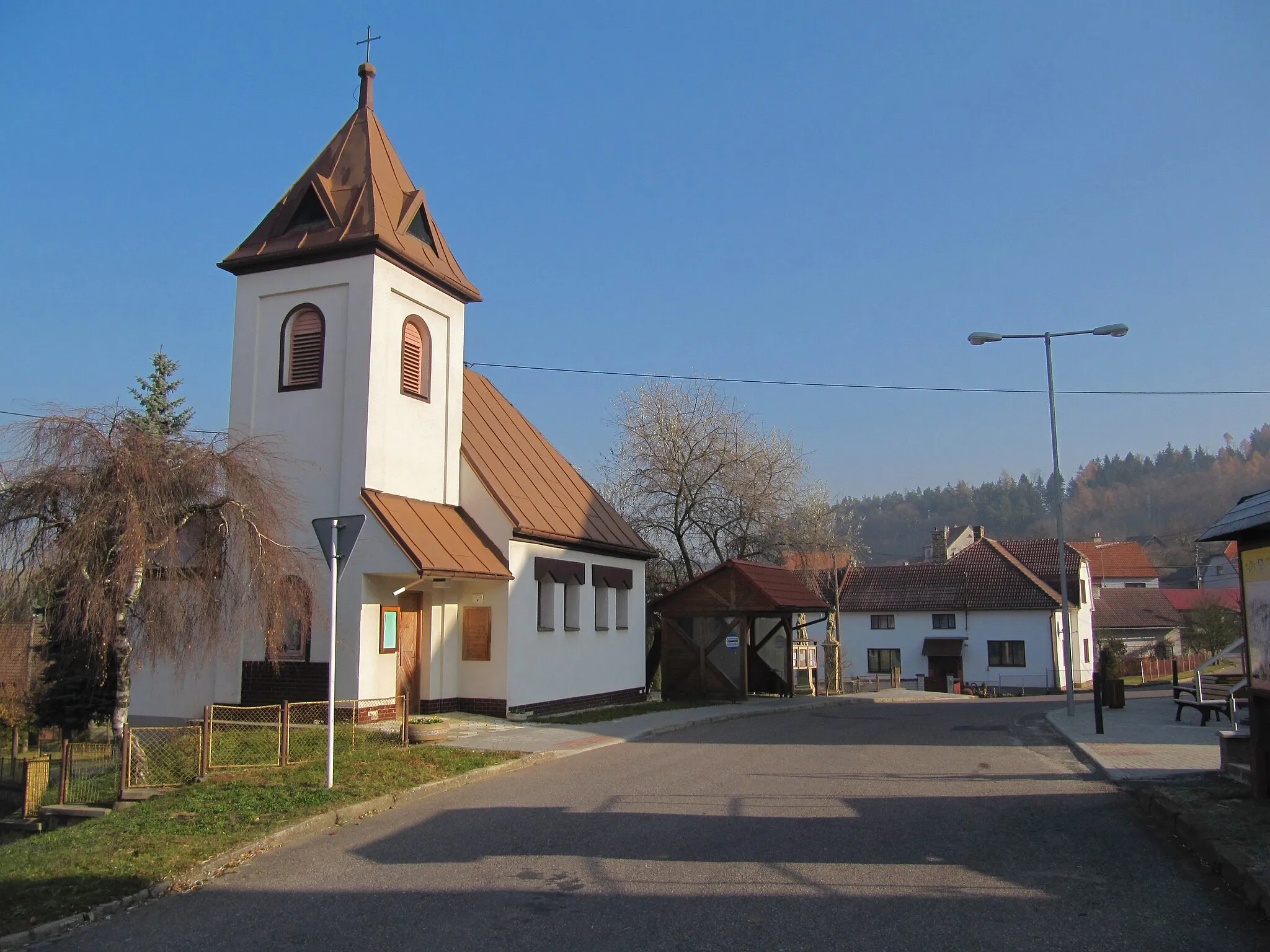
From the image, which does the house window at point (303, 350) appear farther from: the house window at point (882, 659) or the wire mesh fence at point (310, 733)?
the house window at point (882, 659)

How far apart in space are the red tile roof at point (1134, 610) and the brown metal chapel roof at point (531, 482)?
2053 inches

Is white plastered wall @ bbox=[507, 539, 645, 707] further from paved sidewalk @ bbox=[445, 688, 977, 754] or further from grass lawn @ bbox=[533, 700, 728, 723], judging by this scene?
paved sidewalk @ bbox=[445, 688, 977, 754]

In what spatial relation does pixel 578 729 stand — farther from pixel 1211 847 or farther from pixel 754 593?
pixel 1211 847

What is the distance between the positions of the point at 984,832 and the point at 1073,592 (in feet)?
177

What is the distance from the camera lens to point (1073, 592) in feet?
192

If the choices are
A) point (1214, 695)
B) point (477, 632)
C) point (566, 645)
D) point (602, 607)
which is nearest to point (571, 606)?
point (566, 645)

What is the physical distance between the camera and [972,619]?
56375mm

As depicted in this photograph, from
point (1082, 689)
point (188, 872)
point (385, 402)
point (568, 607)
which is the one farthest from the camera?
point (1082, 689)

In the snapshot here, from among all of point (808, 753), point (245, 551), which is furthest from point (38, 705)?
point (808, 753)

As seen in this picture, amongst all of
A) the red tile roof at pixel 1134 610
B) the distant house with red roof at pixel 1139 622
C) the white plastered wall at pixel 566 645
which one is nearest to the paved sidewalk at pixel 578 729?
the white plastered wall at pixel 566 645

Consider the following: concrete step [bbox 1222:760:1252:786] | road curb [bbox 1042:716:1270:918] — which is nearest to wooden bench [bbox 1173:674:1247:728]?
concrete step [bbox 1222:760:1252:786]

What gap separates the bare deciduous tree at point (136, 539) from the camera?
41.2 ft

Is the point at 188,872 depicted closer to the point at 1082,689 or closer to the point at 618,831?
the point at 618,831

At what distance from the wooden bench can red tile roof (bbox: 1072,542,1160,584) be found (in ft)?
274
